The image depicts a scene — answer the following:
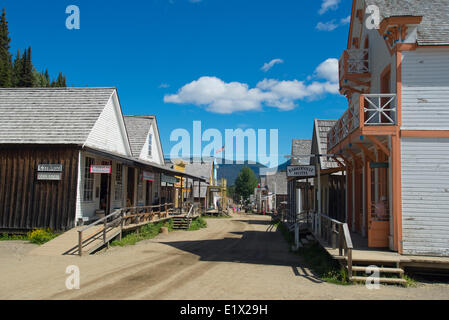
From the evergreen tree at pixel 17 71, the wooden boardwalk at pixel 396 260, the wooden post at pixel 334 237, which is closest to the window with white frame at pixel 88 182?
the wooden post at pixel 334 237

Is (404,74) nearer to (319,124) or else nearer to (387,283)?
(387,283)

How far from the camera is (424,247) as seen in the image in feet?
31.9

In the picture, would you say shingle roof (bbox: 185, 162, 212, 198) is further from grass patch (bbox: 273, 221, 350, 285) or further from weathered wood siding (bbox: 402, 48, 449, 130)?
weathered wood siding (bbox: 402, 48, 449, 130)

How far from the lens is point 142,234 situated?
59.3 feet

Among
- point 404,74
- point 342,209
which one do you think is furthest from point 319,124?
point 404,74

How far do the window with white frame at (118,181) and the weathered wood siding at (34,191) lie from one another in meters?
4.60

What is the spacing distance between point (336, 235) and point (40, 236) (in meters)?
10.4

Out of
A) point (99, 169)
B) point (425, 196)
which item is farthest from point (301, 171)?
point (99, 169)

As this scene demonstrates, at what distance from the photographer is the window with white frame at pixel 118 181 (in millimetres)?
19516

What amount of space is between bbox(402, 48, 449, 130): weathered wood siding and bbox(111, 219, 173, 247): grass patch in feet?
36.6

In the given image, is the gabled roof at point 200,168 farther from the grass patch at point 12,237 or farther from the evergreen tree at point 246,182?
the grass patch at point 12,237
